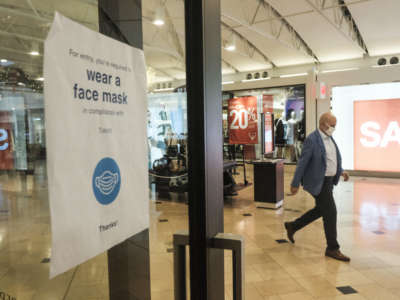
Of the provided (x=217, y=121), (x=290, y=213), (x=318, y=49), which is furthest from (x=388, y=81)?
(x=217, y=121)

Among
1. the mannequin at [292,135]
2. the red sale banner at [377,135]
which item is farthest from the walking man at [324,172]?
the mannequin at [292,135]

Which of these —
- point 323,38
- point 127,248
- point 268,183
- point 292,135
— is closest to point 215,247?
point 127,248

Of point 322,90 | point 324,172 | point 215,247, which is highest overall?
point 322,90

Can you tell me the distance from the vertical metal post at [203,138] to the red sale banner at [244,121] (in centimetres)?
771

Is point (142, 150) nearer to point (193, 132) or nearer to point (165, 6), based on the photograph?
point (193, 132)

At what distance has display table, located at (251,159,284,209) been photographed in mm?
6309

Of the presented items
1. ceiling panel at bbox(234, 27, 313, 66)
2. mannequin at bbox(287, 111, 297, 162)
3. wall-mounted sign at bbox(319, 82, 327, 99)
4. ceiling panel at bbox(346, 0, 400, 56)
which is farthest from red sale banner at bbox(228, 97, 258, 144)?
ceiling panel at bbox(234, 27, 313, 66)

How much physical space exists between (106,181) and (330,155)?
11.6ft

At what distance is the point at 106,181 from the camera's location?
2.75 ft

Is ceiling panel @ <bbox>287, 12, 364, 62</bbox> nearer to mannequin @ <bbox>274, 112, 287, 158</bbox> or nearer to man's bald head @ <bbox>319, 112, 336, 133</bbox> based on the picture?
mannequin @ <bbox>274, 112, 287, 158</bbox>

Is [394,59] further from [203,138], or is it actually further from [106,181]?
[106,181]

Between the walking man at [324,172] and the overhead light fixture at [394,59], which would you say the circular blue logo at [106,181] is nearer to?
the walking man at [324,172]

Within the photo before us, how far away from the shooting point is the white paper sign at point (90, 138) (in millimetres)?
701

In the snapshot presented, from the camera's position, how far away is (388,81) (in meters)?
10.2
